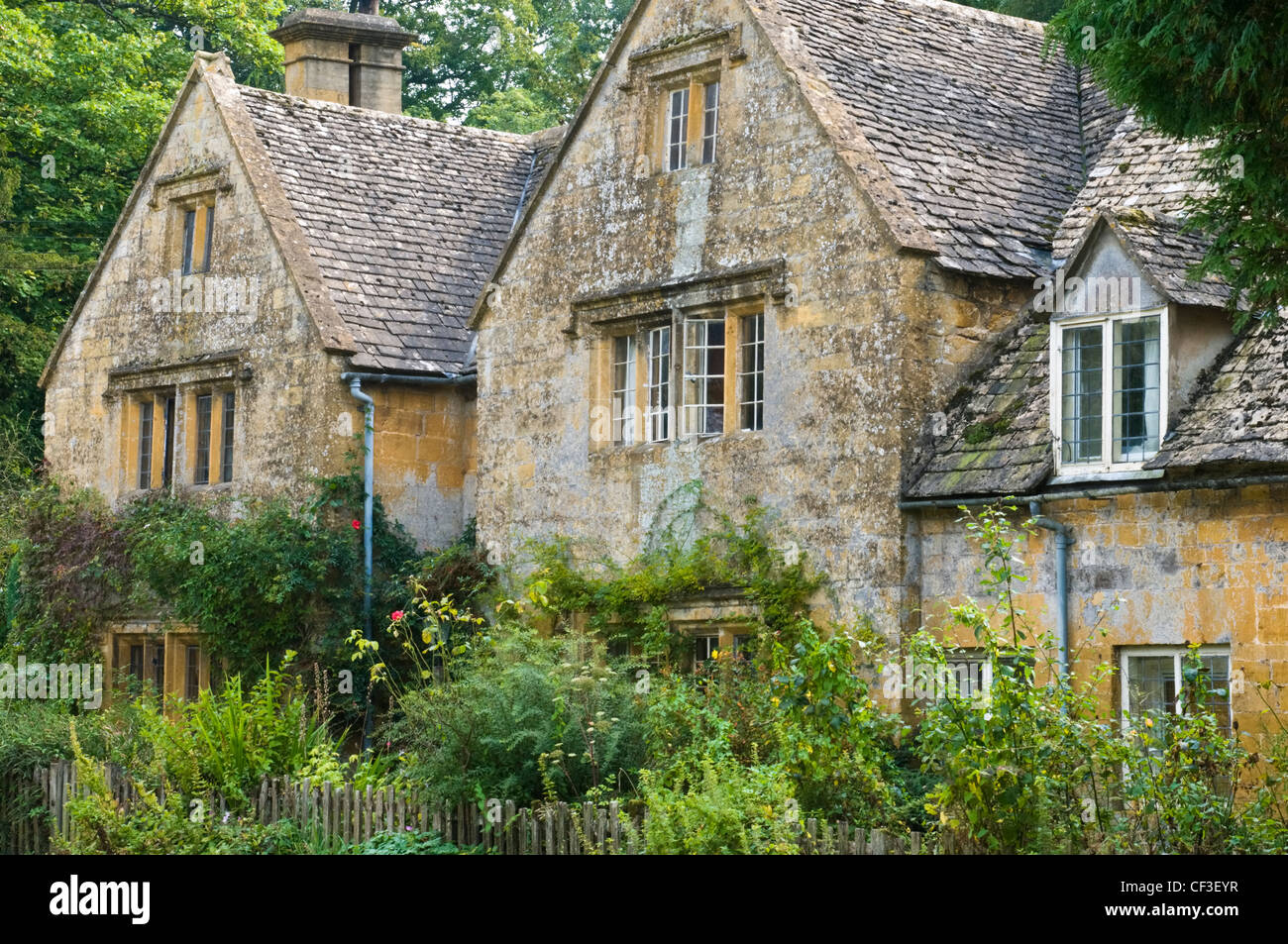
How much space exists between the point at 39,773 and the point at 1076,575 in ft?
28.2

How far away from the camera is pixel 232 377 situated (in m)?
22.9

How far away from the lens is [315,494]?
848 inches

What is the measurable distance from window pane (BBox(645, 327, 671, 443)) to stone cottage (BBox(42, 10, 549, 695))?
3.92m

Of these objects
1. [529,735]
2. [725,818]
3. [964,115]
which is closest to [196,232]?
[964,115]

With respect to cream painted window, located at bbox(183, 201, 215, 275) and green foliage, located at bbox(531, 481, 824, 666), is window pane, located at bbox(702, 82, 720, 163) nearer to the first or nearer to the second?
green foliage, located at bbox(531, 481, 824, 666)

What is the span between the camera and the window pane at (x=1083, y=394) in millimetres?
15188

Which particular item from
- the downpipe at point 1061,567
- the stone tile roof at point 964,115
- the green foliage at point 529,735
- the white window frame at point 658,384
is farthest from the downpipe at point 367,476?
the downpipe at point 1061,567

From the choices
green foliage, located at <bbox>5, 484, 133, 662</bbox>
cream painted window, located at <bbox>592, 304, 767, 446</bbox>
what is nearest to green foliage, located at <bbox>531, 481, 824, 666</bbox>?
cream painted window, located at <bbox>592, 304, 767, 446</bbox>

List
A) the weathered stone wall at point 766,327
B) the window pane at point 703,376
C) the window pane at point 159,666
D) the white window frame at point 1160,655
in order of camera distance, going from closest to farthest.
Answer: the white window frame at point 1160,655, the weathered stone wall at point 766,327, the window pane at point 703,376, the window pane at point 159,666

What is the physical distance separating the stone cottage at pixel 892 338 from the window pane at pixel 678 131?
0.04 metres

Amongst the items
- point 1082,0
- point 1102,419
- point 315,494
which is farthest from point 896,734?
point 315,494

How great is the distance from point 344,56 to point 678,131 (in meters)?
9.43

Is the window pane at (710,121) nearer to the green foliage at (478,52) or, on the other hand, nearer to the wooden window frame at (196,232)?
the wooden window frame at (196,232)

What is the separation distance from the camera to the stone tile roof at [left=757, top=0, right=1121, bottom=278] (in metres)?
17.4
